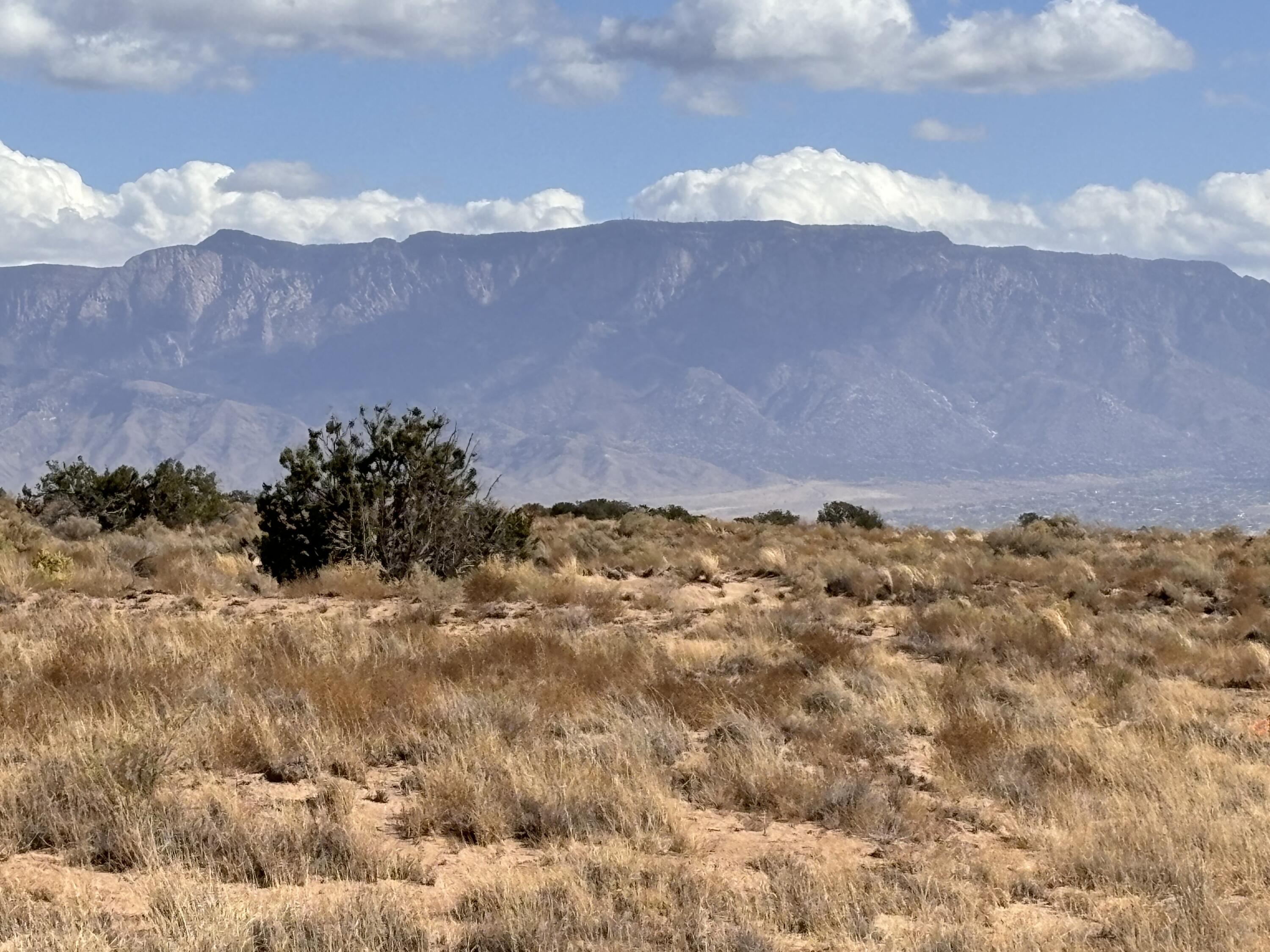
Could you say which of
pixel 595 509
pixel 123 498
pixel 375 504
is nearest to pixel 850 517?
pixel 595 509

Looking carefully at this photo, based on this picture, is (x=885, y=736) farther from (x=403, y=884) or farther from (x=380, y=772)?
(x=403, y=884)

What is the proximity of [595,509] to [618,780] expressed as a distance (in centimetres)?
3810

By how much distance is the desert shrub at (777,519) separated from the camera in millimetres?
42062

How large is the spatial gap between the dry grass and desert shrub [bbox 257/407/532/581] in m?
2.66

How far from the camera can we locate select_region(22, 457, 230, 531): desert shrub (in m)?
32.2

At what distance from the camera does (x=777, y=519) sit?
44438 mm

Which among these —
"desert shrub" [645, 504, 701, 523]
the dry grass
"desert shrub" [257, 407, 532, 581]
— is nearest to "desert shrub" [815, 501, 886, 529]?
"desert shrub" [645, 504, 701, 523]

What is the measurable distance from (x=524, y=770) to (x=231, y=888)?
2.23 m

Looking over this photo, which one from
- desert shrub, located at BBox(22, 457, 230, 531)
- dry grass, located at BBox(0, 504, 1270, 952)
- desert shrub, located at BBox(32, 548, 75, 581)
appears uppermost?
desert shrub, located at BBox(22, 457, 230, 531)

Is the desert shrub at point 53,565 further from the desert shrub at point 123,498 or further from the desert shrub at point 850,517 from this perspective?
the desert shrub at point 850,517

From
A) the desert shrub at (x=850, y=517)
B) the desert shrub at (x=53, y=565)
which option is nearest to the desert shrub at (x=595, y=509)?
the desert shrub at (x=850, y=517)

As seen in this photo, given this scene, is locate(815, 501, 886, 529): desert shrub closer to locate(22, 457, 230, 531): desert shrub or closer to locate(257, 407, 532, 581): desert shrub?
locate(22, 457, 230, 531): desert shrub

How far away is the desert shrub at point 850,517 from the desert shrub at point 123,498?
1735 cm

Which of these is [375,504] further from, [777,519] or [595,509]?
[595,509]
